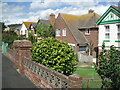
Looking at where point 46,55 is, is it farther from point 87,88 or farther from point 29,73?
point 87,88

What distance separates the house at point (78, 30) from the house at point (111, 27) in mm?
7361

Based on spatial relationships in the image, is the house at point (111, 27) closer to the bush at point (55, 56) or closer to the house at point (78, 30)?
the house at point (78, 30)

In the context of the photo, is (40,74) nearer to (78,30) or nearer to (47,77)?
(47,77)

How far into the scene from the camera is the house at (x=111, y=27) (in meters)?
16.7

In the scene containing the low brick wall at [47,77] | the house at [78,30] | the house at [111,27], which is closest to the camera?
the low brick wall at [47,77]

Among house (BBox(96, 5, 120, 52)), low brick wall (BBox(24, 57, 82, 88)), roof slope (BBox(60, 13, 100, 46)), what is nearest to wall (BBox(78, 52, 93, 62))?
roof slope (BBox(60, 13, 100, 46))

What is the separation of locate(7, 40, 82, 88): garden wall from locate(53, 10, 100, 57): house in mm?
17215

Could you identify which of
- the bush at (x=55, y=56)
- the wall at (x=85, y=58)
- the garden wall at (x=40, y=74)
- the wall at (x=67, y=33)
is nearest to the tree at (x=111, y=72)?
the garden wall at (x=40, y=74)

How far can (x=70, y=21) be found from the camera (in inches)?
1193

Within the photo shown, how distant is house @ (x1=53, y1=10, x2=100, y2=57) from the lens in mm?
26552

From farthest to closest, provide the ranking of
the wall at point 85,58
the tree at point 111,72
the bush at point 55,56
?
the wall at point 85,58
the bush at point 55,56
the tree at point 111,72

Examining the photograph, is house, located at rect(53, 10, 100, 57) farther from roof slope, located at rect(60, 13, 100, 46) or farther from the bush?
the bush

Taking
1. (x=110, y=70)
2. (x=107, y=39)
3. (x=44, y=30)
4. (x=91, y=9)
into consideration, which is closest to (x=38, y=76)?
(x=110, y=70)

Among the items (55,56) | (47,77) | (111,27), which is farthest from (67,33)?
(47,77)
